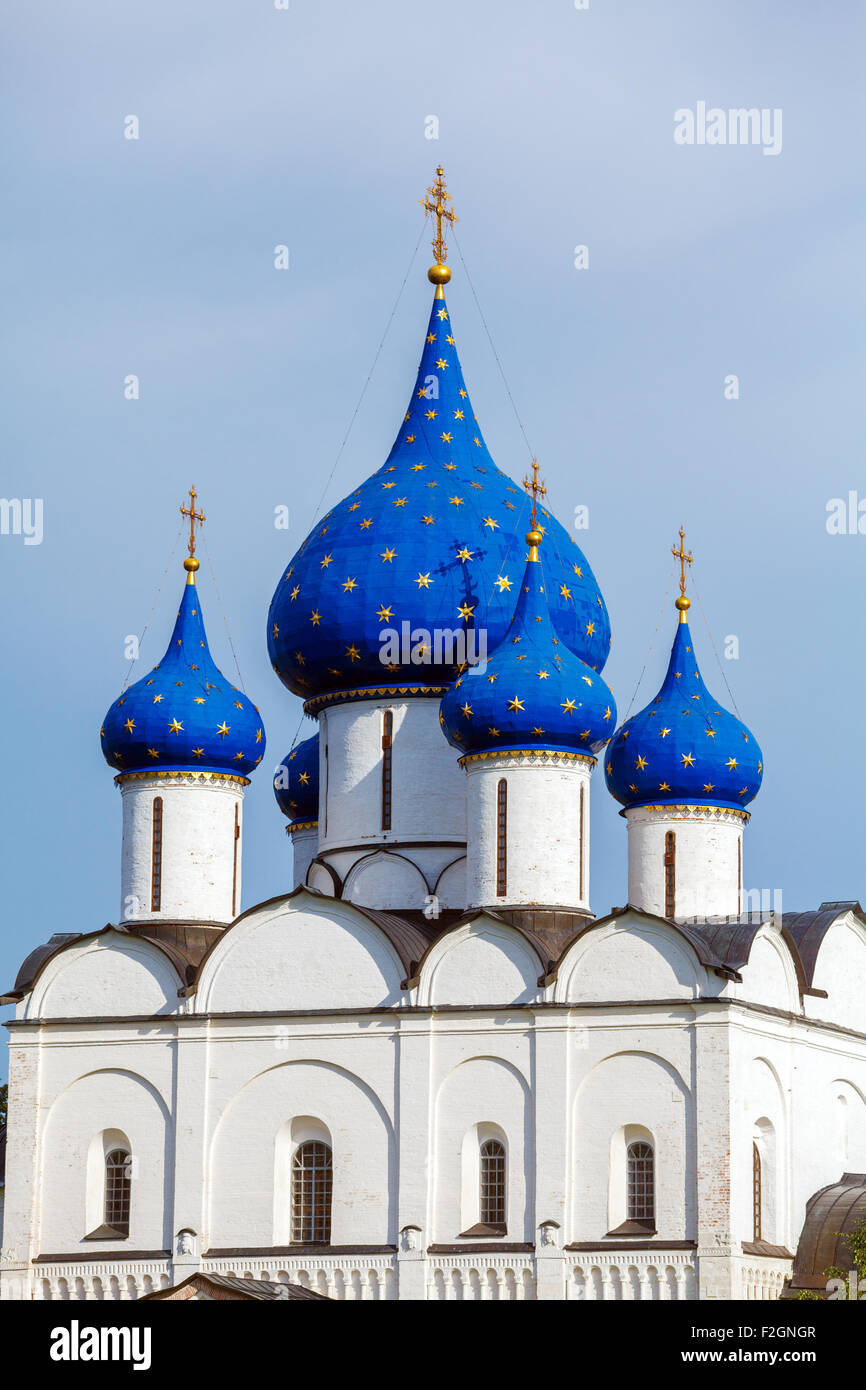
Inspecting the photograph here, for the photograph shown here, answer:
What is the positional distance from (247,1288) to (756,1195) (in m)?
5.27

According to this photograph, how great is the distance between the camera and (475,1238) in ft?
79.8

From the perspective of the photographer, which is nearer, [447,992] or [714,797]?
[447,992]

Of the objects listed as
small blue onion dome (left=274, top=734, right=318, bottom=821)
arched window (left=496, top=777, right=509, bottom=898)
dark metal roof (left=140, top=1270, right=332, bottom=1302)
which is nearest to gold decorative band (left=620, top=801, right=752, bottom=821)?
arched window (left=496, top=777, right=509, bottom=898)

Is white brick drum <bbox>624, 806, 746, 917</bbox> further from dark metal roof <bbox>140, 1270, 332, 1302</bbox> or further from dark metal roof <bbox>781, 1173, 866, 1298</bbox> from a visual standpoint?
dark metal roof <bbox>140, 1270, 332, 1302</bbox>

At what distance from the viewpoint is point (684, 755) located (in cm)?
2772

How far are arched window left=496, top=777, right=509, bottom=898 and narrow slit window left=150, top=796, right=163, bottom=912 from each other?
4.10m

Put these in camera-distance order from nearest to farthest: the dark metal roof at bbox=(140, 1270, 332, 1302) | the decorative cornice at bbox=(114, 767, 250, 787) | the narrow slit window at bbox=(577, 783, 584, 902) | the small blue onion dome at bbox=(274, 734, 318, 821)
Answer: the dark metal roof at bbox=(140, 1270, 332, 1302), the narrow slit window at bbox=(577, 783, 584, 902), the decorative cornice at bbox=(114, 767, 250, 787), the small blue onion dome at bbox=(274, 734, 318, 821)

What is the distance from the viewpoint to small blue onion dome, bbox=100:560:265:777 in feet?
90.2

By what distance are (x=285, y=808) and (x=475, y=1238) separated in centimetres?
767

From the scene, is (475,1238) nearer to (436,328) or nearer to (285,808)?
(285,808)

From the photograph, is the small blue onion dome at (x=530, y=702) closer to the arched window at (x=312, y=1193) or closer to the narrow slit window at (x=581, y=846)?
the narrow slit window at (x=581, y=846)

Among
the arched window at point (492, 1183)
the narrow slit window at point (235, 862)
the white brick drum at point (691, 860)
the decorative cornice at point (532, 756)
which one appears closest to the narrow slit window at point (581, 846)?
the decorative cornice at point (532, 756)

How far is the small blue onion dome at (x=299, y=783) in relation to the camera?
30.2 meters

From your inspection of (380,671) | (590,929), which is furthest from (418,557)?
(590,929)
